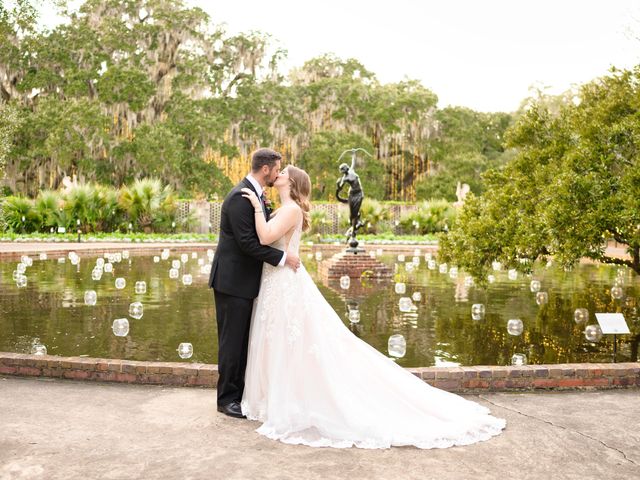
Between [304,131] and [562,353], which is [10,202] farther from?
[562,353]

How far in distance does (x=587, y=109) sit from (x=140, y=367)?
6.56 meters

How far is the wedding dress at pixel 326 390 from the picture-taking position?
445 centimetres

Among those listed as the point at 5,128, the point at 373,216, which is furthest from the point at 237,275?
the point at 373,216

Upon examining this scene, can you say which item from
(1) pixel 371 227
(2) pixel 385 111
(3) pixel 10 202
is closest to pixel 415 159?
(2) pixel 385 111

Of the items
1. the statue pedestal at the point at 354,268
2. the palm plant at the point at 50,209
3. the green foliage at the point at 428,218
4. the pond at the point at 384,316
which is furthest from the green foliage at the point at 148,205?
the statue pedestal at the point at 354,268

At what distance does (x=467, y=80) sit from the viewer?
47125 mm

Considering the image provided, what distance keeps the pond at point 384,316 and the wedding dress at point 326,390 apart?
230 centimetres

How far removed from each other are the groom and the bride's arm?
0.04 m

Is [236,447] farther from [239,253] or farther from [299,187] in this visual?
[299,187]

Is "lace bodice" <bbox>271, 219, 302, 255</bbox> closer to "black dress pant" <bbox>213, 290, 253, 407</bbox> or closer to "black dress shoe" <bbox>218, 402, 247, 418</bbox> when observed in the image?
"black dress pant" <bbox>213, 290, 253, 407</bbox>

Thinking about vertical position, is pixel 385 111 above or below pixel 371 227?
above

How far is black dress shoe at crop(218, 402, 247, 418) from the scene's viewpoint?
4.91 metres

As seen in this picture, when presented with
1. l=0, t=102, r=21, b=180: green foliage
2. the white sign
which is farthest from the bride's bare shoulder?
l=0, t=102, r=21, b=180: green foliage

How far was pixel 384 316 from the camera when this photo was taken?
10.3m
